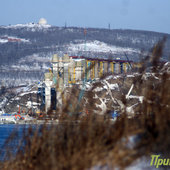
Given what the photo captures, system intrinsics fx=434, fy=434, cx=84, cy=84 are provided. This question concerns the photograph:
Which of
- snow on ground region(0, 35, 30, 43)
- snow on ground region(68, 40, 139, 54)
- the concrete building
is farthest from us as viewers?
snow on ground region(0, 35, 30, 43)

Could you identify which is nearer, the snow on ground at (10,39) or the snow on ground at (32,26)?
the snow on ground at (10,39)

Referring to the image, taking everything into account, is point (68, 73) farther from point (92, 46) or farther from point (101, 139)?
point (92, 46)

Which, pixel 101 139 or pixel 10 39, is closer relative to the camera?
pixel 101 139

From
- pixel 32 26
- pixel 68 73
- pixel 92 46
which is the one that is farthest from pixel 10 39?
pixel 68 73

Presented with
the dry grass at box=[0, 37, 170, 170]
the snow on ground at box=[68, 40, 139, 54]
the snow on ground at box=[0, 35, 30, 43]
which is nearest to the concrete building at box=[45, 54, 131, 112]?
the dry grass at box=[0, 37, 170, 170]

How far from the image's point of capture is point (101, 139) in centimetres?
278

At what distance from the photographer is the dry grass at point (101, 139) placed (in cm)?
259

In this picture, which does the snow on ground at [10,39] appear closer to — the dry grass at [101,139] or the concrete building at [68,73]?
the concrete building at [68,73]

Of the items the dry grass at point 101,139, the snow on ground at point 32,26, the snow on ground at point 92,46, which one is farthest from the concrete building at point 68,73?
the snow on ground at point 32,26

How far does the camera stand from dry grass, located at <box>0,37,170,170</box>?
259 centimetres

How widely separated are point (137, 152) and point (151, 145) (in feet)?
0.35

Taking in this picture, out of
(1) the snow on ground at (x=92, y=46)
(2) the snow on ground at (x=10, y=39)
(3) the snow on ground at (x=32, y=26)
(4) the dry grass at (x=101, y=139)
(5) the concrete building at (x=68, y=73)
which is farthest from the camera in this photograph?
(3) the snow on ground at (x=32, y=26)

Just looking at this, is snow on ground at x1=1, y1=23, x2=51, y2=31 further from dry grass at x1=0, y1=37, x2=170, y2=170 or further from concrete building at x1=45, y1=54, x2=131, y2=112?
dry grass at x1=0, y1=37, x2=170, y2=170

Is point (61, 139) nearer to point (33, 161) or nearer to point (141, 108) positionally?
point (33, 161)
